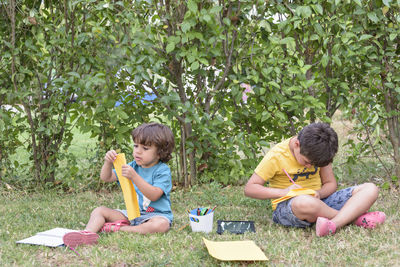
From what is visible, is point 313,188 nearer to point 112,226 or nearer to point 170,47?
point 112,226

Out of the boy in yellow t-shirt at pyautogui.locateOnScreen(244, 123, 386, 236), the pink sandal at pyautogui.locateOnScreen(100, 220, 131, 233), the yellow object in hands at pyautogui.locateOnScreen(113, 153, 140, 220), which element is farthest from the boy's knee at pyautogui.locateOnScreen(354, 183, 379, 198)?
the pink sandal at pyautogui.locateOnScreen(100, 220, 131, 233)

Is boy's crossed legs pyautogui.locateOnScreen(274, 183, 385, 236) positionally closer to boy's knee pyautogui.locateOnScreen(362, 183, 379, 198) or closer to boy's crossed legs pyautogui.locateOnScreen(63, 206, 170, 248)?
boy's knee pyautogui.locateOnScreen(362, 183, 379, 198)

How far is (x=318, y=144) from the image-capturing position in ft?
9.04

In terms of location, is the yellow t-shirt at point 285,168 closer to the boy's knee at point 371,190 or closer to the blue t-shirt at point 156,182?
the boy's knee at point 371,190

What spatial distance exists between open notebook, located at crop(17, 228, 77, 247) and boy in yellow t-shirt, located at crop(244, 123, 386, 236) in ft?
3.86

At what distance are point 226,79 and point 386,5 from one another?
1.40m

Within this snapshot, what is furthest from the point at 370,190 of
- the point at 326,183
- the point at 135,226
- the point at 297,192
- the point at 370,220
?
the point at 135,226

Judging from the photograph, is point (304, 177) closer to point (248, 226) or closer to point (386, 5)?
point (248, 226)

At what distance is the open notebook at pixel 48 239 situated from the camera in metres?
2.61

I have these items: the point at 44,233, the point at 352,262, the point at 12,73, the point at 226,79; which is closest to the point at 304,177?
the point at 352,262

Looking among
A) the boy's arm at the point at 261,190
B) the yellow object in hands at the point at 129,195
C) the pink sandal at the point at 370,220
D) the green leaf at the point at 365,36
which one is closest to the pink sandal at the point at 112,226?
the yellow object in hands at the point at 129,195

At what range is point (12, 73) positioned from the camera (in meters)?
3.85

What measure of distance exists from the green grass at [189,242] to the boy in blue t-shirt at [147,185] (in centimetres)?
9

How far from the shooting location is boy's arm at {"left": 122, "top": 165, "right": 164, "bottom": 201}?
2758 mm
